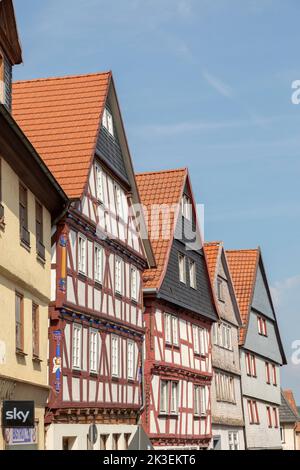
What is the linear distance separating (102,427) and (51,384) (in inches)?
154

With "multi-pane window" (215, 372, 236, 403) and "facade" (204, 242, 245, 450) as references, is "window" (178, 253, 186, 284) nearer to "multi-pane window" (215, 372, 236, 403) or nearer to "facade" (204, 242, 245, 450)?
"facade" (204, 242, 245, 450)

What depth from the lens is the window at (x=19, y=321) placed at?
21.4m

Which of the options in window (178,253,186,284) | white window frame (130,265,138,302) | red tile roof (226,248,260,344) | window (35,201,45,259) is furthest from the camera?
red tile roof (226,248,260,344)

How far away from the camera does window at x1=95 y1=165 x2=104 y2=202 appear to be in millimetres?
28562

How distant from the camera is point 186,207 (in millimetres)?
38094

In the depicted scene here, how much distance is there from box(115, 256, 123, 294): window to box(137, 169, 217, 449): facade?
10.1ft

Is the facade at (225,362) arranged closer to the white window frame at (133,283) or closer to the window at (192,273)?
the window at (192,273)

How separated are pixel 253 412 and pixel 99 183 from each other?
70.9ft

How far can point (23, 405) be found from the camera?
63.5 feet

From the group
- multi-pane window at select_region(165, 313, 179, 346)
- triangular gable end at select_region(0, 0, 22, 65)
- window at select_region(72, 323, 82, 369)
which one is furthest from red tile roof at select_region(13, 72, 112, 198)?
multi-pane window at select_region(165, 313, 179, 346)

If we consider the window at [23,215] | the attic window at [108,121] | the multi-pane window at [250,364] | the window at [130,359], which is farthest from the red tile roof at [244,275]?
the window at [23,215]

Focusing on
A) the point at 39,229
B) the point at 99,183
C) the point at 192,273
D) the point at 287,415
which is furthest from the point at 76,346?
the point at 287,415
